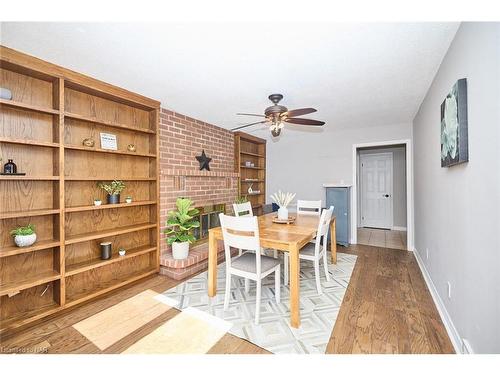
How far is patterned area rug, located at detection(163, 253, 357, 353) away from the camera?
1.68 m

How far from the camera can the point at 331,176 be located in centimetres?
464

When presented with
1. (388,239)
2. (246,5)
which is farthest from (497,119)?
(388,239)

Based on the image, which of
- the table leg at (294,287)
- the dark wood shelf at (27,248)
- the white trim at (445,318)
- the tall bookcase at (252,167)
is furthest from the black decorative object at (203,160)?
the white trim at (445,318)

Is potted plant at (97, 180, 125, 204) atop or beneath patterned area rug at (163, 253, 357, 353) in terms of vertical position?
atop

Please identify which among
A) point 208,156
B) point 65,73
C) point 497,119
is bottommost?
point 497,119

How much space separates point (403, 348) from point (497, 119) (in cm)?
153

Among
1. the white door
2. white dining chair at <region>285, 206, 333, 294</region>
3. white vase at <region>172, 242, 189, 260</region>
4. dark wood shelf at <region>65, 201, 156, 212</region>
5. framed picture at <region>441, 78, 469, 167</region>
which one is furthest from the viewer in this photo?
the white door

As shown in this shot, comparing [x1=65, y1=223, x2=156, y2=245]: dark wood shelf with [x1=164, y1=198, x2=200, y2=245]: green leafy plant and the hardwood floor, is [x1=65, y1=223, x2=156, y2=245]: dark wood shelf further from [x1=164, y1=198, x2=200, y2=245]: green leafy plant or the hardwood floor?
the hardwood floor

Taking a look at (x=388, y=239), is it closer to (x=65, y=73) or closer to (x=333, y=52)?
(x=333, y=52)

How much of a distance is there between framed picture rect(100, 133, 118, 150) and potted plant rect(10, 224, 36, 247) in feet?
3.37

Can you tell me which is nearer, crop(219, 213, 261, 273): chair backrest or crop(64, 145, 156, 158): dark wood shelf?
crop(219, 213, 261, 273): chair backrest

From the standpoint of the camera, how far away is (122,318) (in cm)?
198

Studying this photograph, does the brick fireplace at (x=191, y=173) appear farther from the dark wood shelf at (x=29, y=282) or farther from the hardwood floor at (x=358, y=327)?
the dark wood shelf at (x=29, y=282)

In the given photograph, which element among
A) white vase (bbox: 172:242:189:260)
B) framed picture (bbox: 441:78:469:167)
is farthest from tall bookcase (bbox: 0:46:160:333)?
framed picture (bbox: 441:78:469:167)
